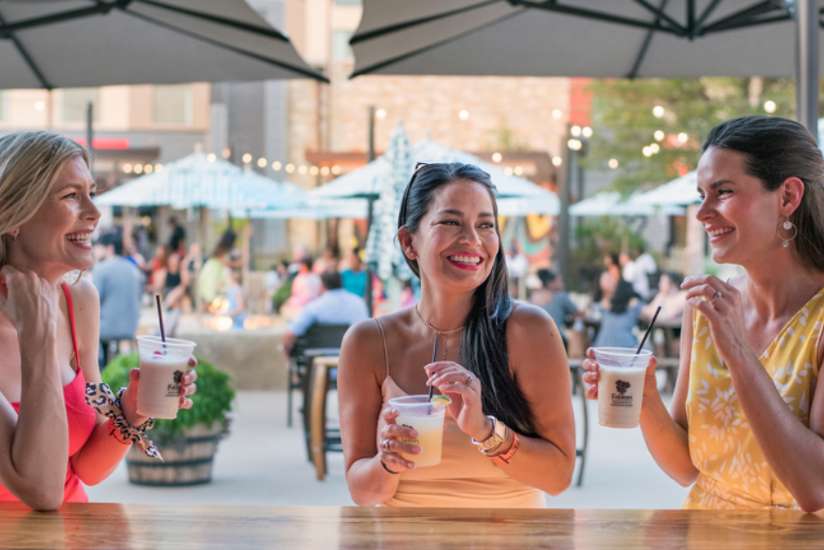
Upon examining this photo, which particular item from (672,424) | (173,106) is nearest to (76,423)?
(672,424)

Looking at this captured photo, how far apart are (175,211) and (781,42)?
31002mm

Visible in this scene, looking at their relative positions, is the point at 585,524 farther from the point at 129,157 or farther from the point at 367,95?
the point at 129,157

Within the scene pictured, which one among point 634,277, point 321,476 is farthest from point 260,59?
point 634,277

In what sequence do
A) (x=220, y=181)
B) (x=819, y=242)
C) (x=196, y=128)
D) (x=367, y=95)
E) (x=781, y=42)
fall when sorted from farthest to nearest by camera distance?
(x=196, y=128) < (x=367, y=95) < (x=220, y=181) < (x=781, y=42) < (x=819, y=242)

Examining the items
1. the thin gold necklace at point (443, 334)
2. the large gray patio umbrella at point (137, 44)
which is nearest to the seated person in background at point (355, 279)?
the large gray patio umbrella at point (137, 44)

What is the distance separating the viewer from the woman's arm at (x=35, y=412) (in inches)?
92.2

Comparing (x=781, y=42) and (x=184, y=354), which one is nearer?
(x=184, y=354)

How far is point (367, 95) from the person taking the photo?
35531 mm

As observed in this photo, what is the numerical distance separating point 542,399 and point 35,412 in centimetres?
112

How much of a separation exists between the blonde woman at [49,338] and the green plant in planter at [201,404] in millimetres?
4490

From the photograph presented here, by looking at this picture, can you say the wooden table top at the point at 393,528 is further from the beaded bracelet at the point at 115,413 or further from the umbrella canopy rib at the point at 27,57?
the umbrella canopy rib at the point at 27,57

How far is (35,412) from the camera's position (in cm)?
239

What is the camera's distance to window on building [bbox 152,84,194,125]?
37906 mm

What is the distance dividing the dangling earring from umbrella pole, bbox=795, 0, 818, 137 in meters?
1.92
